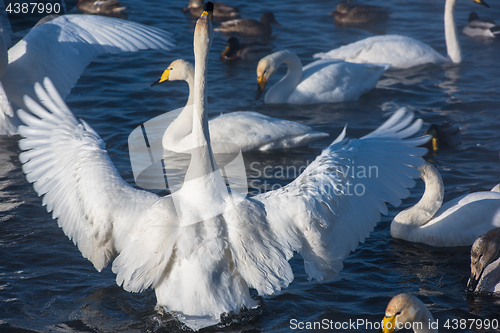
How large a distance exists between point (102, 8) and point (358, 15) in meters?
6.27

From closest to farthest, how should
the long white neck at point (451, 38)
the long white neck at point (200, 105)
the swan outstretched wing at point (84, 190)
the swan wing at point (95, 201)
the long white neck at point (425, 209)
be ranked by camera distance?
1. the long white neck at point (200, 105)
2. the swan wing at point (95, 201)
3. the swan outstretched wing at point (84, 190)
4. the long white neck at point (425, 209)
5. the long white neck at point (451, 38)

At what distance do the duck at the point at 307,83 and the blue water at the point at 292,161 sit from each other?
0.17 m

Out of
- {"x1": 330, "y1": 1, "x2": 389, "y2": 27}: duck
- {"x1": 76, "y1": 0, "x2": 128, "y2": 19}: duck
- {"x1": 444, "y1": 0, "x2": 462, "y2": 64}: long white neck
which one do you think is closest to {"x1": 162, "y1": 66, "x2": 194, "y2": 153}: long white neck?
{"x1": 444, "y1": 0, "x2": 462, "y2": 64}: long white neck

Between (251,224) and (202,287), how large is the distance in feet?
1.97

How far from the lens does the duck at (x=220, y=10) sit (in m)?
14.4

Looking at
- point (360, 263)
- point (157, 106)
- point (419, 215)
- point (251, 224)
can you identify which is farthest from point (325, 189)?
point (157, 106)

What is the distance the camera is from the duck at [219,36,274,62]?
1220 centimetres

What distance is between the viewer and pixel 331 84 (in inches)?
402

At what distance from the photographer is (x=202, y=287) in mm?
4430

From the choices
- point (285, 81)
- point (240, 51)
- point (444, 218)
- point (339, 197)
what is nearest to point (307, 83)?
point (285, 81)

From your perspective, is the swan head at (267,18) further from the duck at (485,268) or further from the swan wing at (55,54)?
the duck at (485,268)

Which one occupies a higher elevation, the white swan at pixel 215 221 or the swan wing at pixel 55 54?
the swan wing at pixel 55 54

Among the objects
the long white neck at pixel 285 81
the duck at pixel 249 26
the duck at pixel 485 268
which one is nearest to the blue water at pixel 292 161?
the duck at pixel 485 268

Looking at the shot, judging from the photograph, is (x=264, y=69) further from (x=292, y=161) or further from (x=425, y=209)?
(x=425, y=209)
